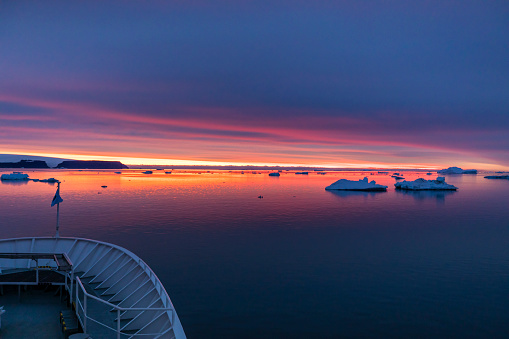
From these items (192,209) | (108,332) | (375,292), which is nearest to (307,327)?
(375,292)

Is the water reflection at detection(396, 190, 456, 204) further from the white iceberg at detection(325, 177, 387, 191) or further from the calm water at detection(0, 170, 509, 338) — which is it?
the calm water at detection(0, 170, 509, 338)

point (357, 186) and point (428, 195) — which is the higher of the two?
point (357, 186)

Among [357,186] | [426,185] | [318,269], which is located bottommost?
→ [318,269]

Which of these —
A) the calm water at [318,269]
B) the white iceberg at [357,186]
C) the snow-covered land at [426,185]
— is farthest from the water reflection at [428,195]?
the calm water at [318,269]

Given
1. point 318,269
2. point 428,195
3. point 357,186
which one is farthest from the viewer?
point 428,195

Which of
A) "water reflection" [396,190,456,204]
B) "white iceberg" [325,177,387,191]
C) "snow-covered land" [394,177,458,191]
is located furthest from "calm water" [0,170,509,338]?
"snow-covered land" [394,177,458,191]

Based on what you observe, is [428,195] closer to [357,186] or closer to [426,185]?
[426,185]

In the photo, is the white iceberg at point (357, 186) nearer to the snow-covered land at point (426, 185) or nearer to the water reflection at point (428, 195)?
the water reflection at point (428, 195)

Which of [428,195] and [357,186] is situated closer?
[357,186]

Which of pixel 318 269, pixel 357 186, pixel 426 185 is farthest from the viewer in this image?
pixel 426 185

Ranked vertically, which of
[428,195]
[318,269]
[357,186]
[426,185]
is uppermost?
[426,185]

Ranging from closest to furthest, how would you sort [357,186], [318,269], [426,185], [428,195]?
[318,269], [357,186], [428,195], [426,185]

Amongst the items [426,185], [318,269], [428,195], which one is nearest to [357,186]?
[428,195]

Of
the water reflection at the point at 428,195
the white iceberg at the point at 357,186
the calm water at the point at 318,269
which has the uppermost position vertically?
the white iceberg at the point at 357,186
